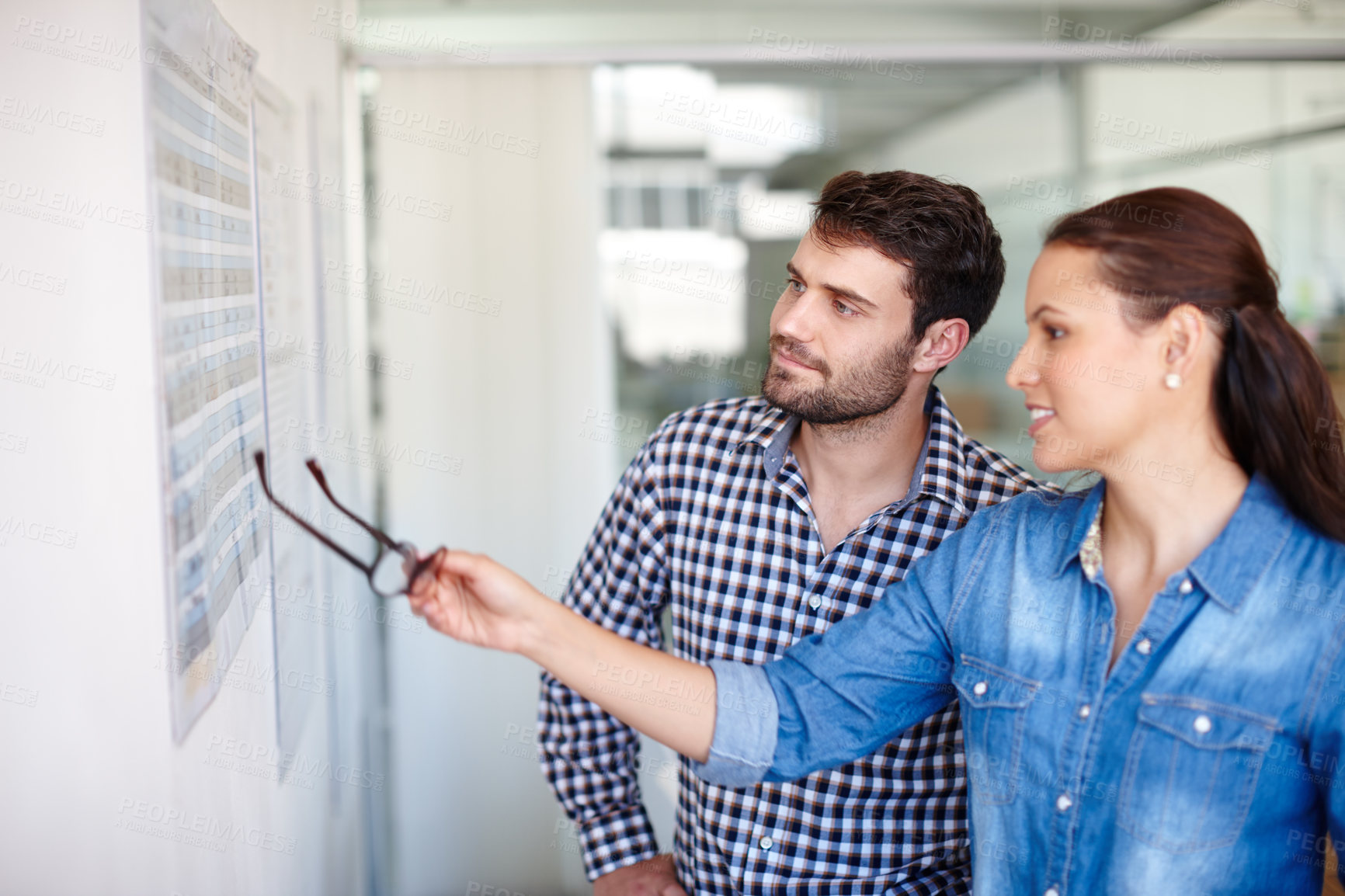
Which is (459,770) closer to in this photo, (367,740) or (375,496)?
(367,740)

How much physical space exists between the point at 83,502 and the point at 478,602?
0.36 m

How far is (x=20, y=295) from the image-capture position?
2.77 feet

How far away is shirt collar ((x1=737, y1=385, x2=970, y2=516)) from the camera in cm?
148

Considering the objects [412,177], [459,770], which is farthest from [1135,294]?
[459,770]

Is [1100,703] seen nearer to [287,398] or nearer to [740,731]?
[740,731]

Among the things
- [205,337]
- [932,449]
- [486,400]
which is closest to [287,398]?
[205,337]

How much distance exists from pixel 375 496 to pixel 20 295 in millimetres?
1902

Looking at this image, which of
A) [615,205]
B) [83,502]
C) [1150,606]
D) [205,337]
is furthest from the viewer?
[615,205]

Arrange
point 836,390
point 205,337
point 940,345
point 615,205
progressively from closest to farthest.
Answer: point 205,337
point 836,390
point 940,345
point 615,205

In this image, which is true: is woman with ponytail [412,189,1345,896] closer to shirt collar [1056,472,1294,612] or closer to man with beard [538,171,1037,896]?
shirt collar [1056,472,1294,612]

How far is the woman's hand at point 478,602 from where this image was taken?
1018 mm

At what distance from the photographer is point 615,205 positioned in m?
2.89

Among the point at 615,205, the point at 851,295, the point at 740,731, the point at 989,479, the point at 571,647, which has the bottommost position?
→ the point at 740,731

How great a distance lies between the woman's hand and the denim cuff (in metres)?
0.25
